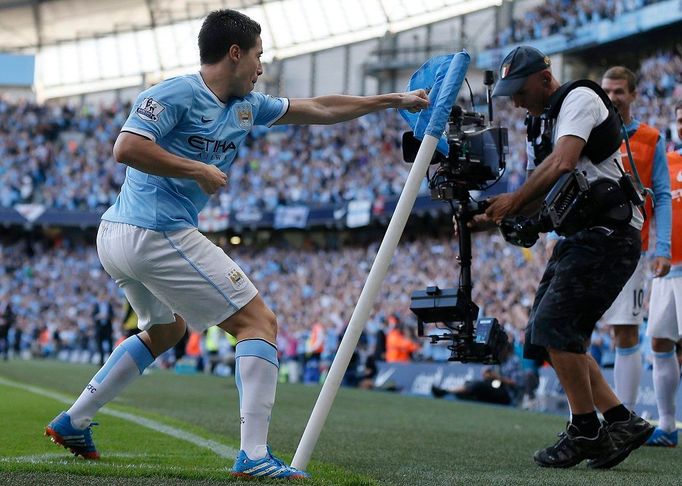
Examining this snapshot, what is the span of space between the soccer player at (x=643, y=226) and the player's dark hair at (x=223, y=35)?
3.26m

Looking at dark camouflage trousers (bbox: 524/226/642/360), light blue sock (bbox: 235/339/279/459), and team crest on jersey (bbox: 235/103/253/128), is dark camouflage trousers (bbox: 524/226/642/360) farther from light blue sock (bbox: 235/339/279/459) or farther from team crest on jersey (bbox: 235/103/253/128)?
team crest on jersey (bbox: 235/103/253/128)

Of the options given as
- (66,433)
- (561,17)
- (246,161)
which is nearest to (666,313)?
(66,433)

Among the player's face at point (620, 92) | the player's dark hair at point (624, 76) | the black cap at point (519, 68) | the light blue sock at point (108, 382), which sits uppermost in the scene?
the player's dark hair at point (624, 76)

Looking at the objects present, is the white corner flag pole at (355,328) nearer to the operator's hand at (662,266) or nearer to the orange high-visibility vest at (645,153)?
the operator's hand at (662,266)

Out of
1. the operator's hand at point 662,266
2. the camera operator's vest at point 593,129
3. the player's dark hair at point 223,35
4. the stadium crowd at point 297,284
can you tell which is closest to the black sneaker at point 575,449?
the camera operator's vest at point 593,129

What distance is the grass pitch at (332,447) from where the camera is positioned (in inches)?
183

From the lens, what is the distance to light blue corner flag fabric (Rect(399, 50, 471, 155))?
15.6 ft

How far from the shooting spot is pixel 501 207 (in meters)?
5.16

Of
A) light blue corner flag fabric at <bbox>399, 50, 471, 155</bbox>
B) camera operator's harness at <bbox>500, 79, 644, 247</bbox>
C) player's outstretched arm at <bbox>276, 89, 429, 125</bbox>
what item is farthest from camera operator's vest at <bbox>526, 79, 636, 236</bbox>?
player's outstretched arm at <bbox>276, 89, 429, 125</bbox>

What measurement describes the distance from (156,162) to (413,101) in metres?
1.45

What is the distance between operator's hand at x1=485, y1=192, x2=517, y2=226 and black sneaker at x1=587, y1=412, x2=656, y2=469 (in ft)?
4.58

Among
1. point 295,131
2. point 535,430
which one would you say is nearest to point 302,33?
point 295,131

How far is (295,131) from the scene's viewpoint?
134 feet

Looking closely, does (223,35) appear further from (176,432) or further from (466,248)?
(176,432)
